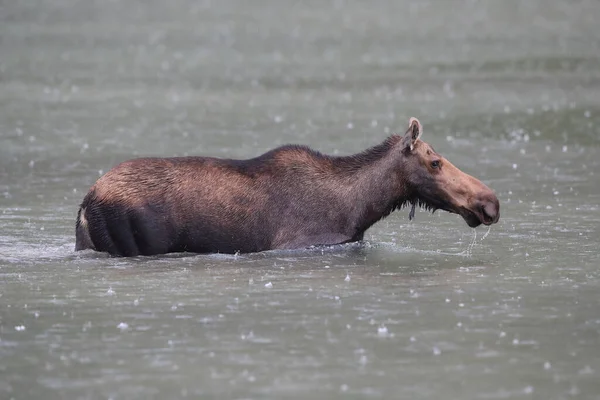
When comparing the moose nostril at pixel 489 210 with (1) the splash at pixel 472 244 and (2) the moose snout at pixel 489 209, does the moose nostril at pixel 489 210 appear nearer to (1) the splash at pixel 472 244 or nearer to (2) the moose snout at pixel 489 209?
(2) the moose snout at pixel 489 209

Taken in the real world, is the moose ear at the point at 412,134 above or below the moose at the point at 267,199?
above

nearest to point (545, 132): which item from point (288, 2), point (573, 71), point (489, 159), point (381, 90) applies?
point (489, 159)

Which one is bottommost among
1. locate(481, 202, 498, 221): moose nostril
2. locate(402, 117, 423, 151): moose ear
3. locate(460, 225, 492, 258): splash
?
locate(460, 225, 492, 258): splash

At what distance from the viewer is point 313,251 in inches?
461

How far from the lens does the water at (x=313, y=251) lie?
26.5ft

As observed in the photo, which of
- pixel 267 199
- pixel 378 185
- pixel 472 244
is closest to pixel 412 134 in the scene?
pixel 378 185

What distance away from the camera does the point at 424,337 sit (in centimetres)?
873

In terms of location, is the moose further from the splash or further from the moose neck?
the splash

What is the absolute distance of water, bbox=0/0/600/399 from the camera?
8086mm

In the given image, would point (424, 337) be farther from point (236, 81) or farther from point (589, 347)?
point (236, 81)

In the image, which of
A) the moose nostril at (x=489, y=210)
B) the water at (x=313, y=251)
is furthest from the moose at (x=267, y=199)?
the water at (x=313, y=251)

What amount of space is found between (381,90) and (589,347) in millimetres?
14228

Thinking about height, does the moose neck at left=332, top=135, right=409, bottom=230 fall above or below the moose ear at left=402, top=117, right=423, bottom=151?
below

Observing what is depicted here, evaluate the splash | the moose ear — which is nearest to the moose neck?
the moose ear
